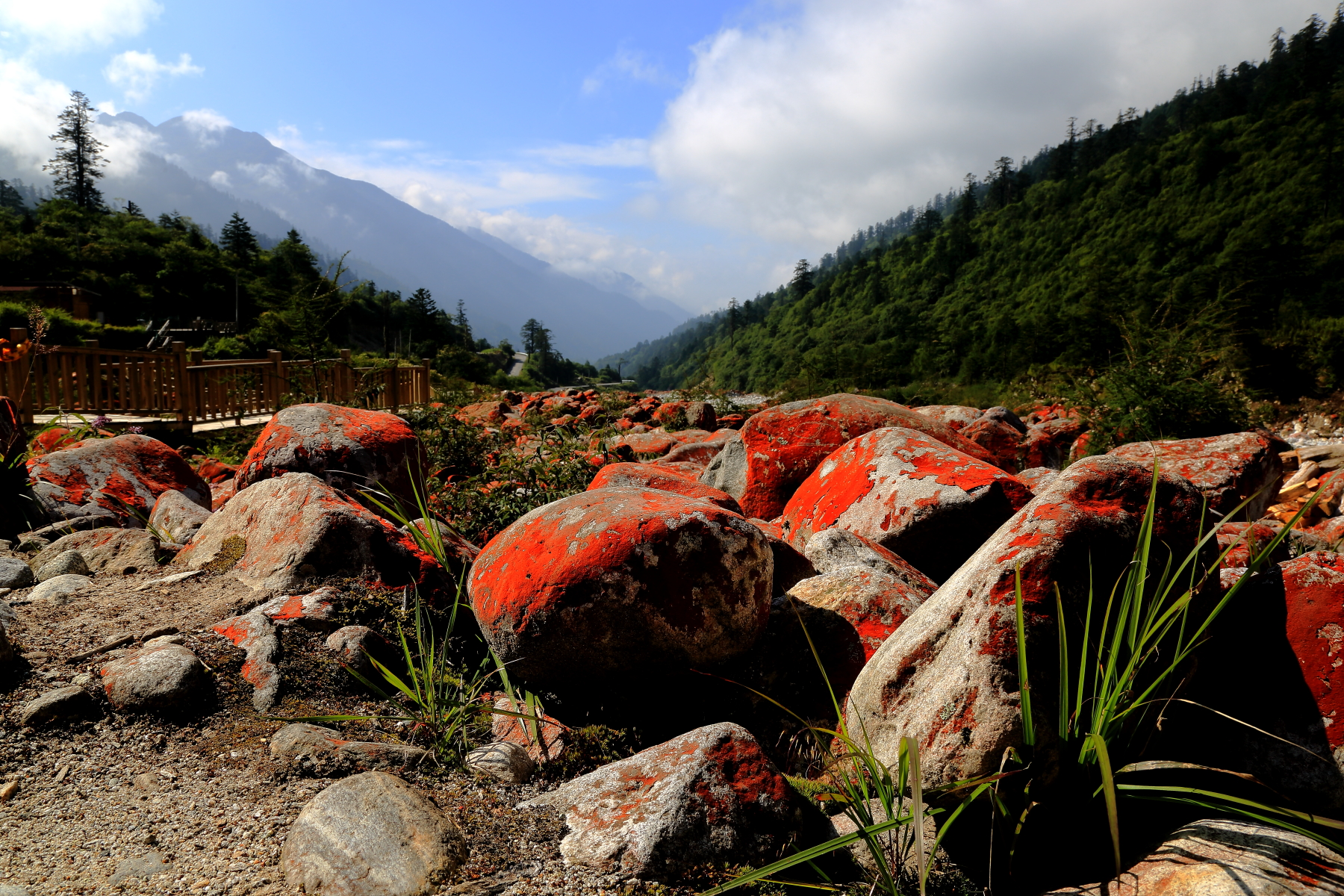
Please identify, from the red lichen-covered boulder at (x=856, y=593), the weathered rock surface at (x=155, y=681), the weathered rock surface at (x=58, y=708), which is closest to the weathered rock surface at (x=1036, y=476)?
the red lichen-covered boulder at (x=856, y=593)

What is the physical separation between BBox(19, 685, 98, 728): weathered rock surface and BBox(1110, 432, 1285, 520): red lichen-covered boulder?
5547 millimetres

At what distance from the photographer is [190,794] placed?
2.09 meters

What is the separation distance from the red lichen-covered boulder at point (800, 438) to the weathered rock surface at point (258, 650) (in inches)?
143

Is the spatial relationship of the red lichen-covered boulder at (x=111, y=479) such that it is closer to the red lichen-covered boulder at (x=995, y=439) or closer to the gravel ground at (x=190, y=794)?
the gravel ground at (x=190, y=794)

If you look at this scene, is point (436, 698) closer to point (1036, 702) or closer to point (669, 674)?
point (669, 674)

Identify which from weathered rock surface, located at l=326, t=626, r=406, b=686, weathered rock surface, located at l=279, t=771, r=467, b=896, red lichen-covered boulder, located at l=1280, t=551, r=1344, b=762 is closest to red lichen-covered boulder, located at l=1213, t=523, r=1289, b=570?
red lichen-covered boulder, located at l=1280, t=551, r=1344, b=762

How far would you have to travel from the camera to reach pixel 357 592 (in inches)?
130

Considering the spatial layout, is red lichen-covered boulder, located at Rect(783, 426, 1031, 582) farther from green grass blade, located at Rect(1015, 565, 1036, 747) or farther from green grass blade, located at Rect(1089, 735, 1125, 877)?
green grass blade, located at Rect(1089, 735, 1125, 877)

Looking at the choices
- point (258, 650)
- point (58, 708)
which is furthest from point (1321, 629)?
point (58, 708)

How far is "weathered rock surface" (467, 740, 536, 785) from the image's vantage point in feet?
7.80

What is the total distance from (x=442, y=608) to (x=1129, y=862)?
2878 millimetres

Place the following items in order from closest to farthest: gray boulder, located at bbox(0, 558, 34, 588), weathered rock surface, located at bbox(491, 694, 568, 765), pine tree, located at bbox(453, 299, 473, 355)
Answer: weathered rock surface, located at bbox(491, 694, 568, 765), gray boulder, located at bbox(0, 558, 34, 588), pine tree, located at bbox(453, 299, 473, 355)

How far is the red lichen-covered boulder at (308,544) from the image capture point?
3420 mm

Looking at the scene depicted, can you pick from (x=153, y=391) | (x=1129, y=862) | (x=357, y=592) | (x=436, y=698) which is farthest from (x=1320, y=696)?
(x=153, y=391)
